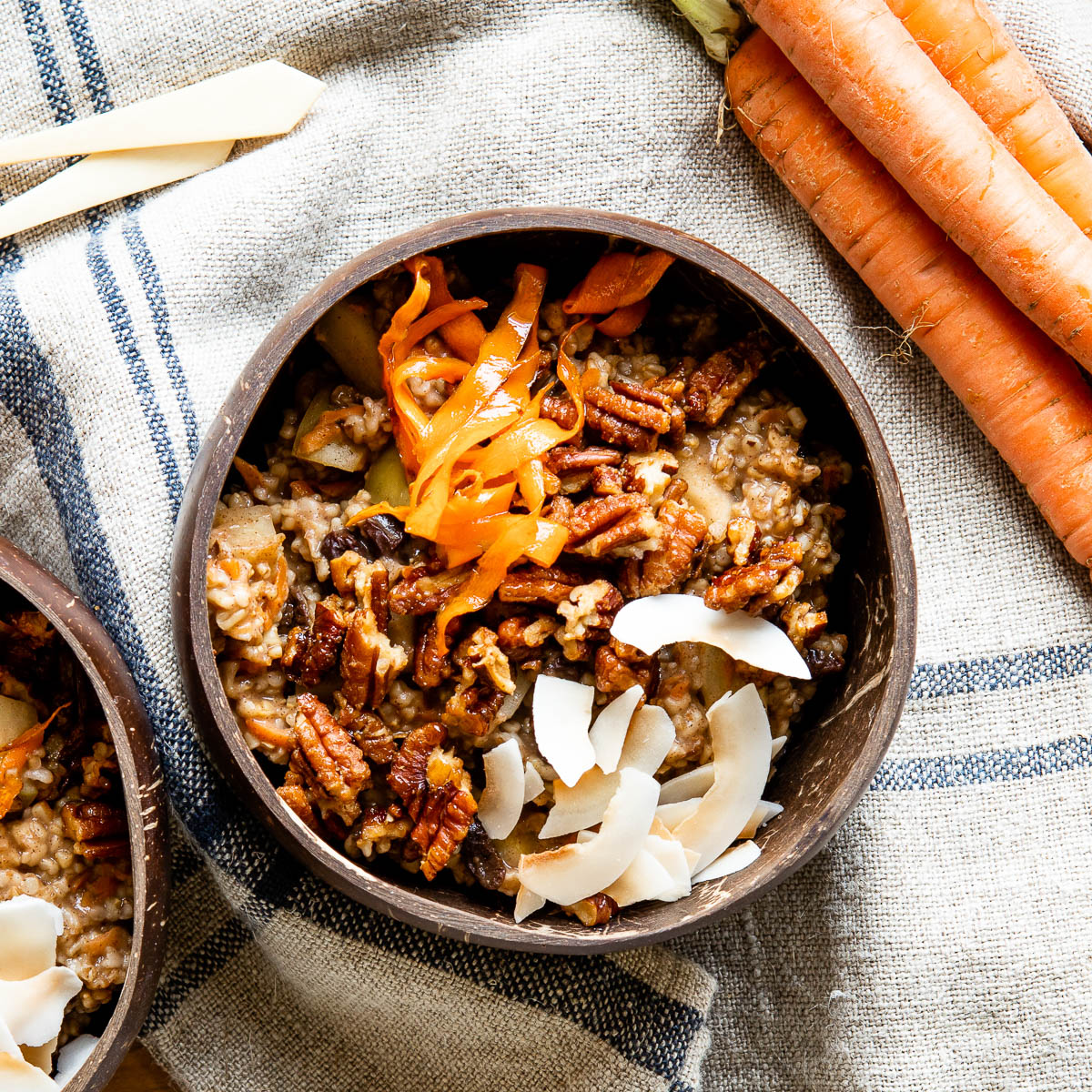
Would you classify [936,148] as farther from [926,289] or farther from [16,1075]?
[16,1075]

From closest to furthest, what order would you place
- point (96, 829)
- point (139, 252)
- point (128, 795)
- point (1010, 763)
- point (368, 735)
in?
point (128, 795) < point (368, 735) < point (96, 829) < point (139, 252) < point (1010, 763)

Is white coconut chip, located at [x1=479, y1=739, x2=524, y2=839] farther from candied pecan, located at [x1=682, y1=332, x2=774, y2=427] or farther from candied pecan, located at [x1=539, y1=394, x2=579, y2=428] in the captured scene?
candied pecan, located at [x1=682, y1=332, x2=774, y2=427]

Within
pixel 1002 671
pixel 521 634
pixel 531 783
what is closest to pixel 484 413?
pixel 521 634

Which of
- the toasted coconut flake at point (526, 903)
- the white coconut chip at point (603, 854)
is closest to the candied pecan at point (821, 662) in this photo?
the white coconut chip at point (603, 854)

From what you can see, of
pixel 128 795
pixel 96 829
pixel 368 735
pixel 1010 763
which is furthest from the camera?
pixel 1010 763

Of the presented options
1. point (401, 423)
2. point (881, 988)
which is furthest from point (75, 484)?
point (881, 988)

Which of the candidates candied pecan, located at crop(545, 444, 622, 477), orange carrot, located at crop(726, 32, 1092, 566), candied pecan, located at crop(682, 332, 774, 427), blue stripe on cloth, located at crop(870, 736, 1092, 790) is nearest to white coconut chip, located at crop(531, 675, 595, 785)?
candied pecan, located at crop(545, 444, 622, 477)
